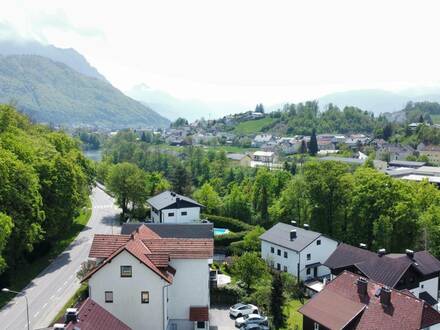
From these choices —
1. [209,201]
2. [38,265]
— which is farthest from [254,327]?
[209,201]

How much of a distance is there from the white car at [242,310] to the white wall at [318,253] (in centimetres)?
1183

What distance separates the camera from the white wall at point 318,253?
153ft

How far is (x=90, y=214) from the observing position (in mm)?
73062

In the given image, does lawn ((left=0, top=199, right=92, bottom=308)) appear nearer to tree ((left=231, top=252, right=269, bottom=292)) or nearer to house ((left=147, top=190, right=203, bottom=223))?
house ((left=147, top=190, right=203, bottom=223))

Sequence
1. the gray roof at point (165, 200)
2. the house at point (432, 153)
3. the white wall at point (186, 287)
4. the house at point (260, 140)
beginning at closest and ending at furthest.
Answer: the white wall at point (186, 287)
the gray roof at point (165, 200)
the house at point (432, 153)
the house at point (260, 140)

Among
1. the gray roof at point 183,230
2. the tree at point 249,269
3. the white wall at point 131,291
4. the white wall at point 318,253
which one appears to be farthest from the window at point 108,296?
the white wall at point 318,253

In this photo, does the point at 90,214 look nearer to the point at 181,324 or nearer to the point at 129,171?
the point at 129,171

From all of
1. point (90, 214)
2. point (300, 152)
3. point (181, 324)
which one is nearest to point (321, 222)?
point (181, 324)

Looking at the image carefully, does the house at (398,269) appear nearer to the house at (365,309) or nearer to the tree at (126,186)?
the house at (365,309)

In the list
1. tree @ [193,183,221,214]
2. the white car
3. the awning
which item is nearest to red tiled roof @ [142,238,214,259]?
the white car

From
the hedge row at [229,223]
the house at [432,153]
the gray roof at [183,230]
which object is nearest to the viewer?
the gray roof at [183,230]

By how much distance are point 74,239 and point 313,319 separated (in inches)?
1410

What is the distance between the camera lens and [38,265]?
4675cm

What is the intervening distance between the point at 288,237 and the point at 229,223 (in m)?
16.3
